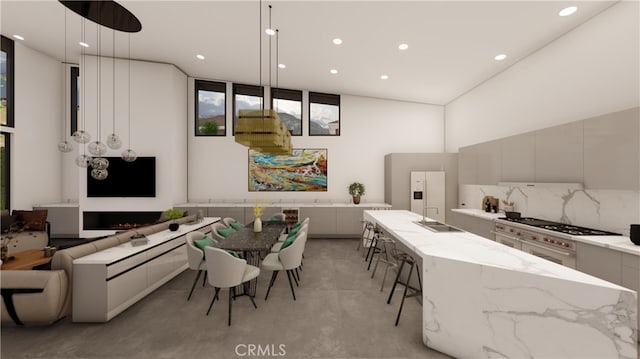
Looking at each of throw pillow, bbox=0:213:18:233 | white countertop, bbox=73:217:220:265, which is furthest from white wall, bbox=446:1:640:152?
throw pillow, bbox=0:213:18:233

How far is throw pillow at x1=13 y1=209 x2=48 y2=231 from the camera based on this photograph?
4918mm

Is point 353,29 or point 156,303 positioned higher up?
point 353,29

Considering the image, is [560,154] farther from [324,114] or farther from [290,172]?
[290,172]

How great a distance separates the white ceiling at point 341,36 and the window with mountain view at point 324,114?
2.34ft

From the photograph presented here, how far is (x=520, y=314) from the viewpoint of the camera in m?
1.78

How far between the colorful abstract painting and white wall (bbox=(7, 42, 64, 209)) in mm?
4951

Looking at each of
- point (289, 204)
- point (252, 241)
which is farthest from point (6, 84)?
point (252, 241)

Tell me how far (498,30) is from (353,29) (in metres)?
2.05

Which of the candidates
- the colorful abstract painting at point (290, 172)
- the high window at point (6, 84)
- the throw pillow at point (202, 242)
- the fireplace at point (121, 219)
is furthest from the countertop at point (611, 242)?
the high window at point (6, 84)

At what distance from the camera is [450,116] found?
21.4 feet

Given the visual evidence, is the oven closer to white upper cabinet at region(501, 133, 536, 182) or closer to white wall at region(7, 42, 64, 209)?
white upper cabinet at region(501, 133, 536, 182)

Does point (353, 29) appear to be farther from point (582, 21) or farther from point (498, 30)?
point (582, 21)

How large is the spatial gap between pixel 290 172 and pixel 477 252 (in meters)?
5.14

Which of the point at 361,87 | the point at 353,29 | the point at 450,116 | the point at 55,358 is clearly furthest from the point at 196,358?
the point at 450,116
